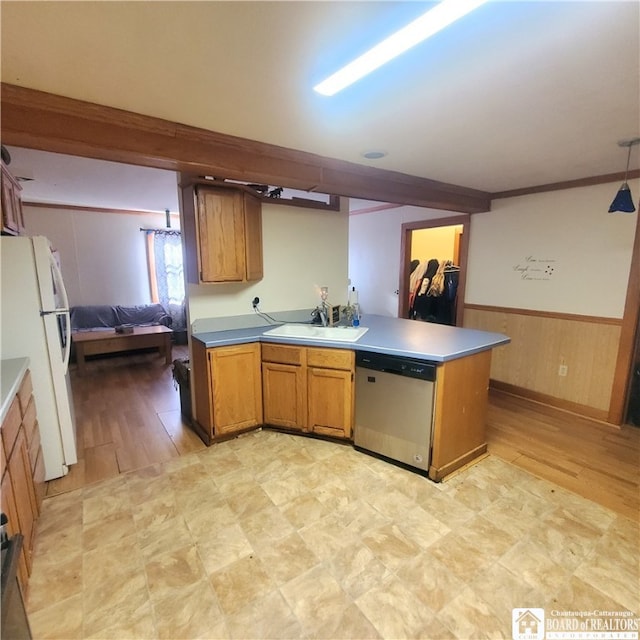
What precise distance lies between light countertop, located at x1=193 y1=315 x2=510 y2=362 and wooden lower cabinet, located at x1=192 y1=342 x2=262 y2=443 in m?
0.10

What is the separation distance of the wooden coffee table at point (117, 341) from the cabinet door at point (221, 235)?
287 cm

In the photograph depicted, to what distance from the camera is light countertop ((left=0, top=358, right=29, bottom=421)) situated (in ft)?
5.20

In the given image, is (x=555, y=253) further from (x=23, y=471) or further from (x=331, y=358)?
(x=23, y=471)

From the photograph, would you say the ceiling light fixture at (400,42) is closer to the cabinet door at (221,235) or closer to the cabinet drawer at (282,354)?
the cabinet door at (221,235)

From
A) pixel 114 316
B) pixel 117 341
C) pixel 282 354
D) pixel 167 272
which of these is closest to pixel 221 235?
pixel 282 354

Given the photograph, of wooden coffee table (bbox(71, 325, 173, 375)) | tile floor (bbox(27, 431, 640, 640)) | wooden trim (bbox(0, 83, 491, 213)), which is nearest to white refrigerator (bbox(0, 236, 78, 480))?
tile floor (bbox(27, 431, 640, 640))

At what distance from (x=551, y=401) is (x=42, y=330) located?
4534 mm

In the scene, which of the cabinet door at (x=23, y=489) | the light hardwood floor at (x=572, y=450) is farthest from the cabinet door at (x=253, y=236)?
the light hardwood floor at (x=572, y=450)

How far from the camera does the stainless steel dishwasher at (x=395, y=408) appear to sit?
231 cm

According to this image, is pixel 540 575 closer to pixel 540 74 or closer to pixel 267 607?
pixel 267 607

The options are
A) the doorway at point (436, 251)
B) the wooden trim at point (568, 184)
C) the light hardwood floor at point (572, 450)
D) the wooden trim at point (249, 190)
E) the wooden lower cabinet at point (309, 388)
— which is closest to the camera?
the light hardwood floor at point (572, 450)

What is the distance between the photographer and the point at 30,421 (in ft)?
6.91

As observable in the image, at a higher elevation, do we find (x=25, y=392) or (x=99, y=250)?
(x=99, y=250)

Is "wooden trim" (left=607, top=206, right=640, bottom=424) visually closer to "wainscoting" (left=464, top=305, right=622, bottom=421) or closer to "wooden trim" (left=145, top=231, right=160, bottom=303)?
"wainscoting" (left=464, top=305, right=622, bottom=421)
